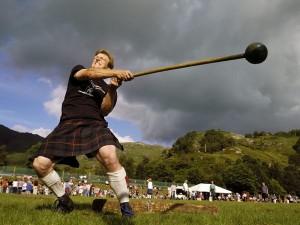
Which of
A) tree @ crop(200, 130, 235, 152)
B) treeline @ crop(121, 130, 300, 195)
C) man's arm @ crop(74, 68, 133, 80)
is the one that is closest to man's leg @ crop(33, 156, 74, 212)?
man's arm @ crop(74, 68, 133, 80)

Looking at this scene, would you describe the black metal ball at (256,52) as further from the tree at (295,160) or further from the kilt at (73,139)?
the tree at (295,160)

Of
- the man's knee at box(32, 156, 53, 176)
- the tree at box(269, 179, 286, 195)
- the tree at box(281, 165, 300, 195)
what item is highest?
the tree at box(281, 165, 300, 195)

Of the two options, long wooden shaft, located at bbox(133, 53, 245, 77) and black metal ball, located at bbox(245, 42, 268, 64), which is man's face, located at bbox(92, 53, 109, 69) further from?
black metal ball, located at bbox(245, 42, 268, 64)

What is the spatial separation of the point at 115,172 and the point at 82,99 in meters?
1.18

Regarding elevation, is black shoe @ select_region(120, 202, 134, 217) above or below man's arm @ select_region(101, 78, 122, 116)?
below

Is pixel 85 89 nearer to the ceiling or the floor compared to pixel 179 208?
nearer to the ceiling

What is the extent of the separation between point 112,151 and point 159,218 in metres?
1.21

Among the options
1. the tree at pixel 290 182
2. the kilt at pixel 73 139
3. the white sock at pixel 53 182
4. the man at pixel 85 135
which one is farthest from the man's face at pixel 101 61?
the tree at pixel 290 182

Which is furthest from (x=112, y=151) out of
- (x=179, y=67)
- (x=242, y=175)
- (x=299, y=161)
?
(x=299, y=161)

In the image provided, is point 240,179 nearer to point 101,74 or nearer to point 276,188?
point 276,188

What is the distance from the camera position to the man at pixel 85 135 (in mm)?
5645

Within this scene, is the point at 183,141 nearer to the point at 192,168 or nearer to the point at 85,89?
→ the point at 192,168

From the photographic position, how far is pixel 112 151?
556cm

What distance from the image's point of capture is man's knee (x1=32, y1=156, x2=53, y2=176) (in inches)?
233
